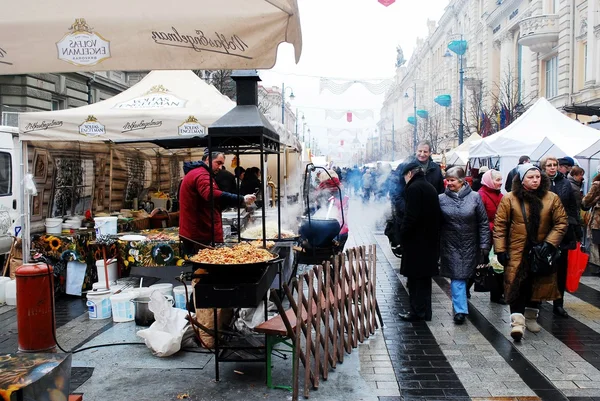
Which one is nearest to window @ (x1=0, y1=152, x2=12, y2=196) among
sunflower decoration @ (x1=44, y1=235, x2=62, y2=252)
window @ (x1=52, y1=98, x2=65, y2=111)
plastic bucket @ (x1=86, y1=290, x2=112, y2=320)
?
sunflower decoration @ (x1=44, y1=235, x2=62, y2=252)

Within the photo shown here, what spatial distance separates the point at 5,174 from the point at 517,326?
31.5ft

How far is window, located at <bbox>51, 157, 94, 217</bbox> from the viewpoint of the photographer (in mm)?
9484

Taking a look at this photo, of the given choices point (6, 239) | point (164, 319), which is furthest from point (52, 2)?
point (6, 239)

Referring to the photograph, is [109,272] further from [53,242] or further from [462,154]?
[462,154]

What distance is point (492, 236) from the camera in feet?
20.8

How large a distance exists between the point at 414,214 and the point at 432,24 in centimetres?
7368

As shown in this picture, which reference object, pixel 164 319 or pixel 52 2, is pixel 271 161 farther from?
pixel 52 2

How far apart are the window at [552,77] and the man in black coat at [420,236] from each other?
24502 mm

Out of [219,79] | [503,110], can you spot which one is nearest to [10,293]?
[219,79]

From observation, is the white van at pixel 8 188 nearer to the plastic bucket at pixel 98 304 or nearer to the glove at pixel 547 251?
the plastic bucket at pixel 98 304

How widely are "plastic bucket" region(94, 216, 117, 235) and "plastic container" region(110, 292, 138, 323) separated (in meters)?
1.96

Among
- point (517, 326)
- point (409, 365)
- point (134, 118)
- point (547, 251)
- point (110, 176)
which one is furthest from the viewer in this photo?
point (110, 176)

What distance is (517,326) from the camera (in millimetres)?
5773

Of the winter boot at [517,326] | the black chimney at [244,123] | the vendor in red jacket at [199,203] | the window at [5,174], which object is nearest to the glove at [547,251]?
the winter boot at [517,326]
